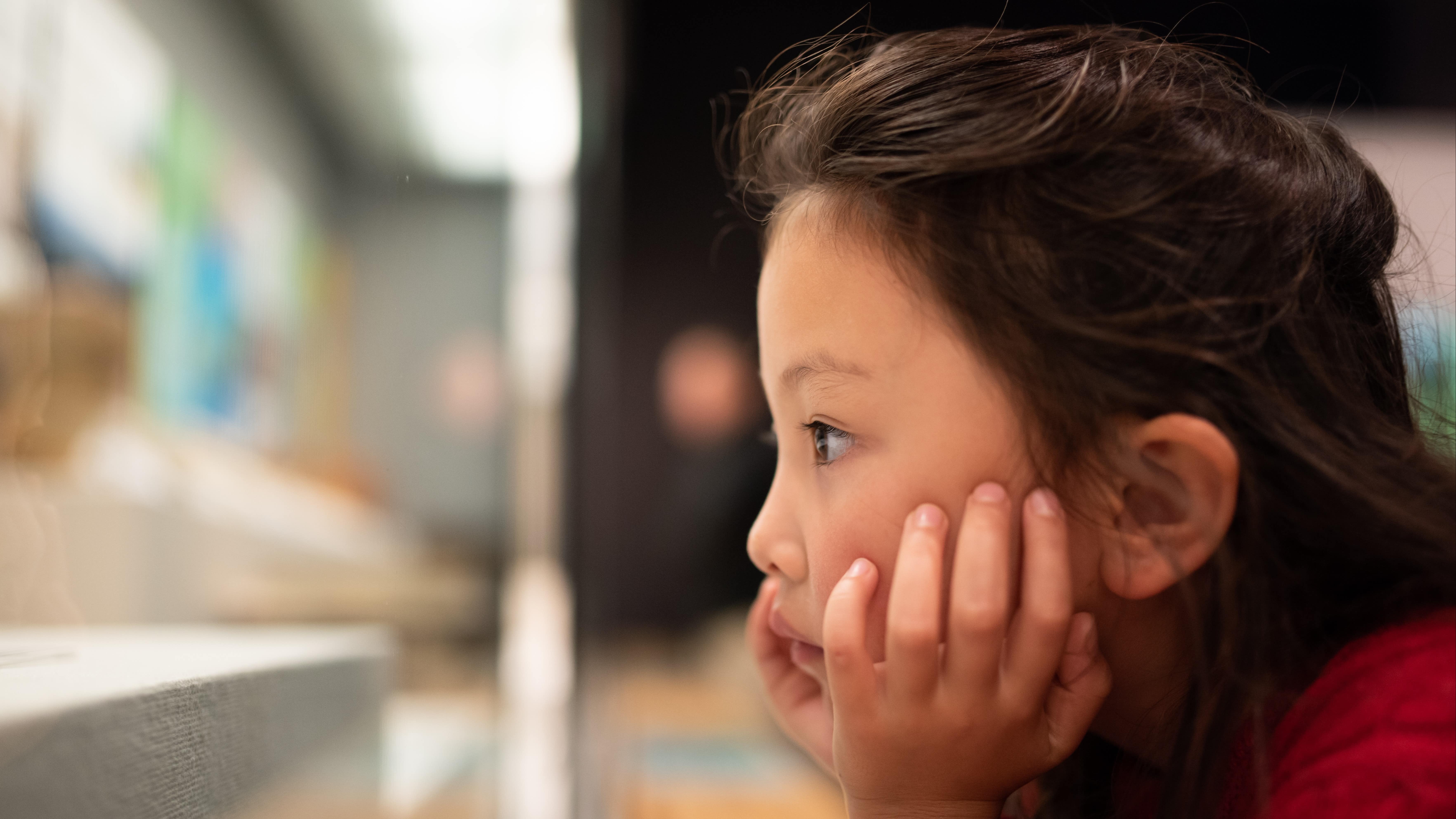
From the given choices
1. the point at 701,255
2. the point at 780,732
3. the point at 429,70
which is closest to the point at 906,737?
the point at 429,70

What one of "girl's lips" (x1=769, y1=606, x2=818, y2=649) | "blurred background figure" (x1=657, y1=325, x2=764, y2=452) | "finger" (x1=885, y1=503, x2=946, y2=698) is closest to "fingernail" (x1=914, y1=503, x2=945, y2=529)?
"finger" (x1=885, y1=503, x2=946, y2=698)

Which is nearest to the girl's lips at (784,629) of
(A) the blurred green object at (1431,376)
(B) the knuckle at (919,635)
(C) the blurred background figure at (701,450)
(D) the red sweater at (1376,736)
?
(B) the knuckle at (919,635)

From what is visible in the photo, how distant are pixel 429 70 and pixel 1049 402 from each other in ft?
3.29

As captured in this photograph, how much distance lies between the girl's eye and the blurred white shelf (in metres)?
0.27

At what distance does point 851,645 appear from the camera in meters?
0.49

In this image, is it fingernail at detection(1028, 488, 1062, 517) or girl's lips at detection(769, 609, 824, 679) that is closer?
fingernail at detection(1028, 488, 1062, 517)

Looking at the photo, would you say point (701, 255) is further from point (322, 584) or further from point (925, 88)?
point (925, 88)

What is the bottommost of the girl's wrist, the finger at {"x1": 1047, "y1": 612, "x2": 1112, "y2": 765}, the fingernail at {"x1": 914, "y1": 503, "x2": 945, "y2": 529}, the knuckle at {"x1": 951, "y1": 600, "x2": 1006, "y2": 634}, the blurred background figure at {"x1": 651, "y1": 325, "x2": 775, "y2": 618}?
the blurred background figure at {"x1": 651, "y1": 325, "x2": 775, "y2": 618}

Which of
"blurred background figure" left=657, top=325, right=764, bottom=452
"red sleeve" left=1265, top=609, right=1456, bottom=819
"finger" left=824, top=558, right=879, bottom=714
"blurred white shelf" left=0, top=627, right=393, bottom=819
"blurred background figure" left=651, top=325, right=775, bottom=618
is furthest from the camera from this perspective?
"blurred background figure" left=657, top=325, right=764, bottom=452

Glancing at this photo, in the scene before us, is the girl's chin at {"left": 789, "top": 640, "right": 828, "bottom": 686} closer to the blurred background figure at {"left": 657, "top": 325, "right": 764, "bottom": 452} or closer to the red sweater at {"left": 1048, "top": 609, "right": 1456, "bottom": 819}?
the red sweater at {"left": 1048, "top": 609, "right": 1456, "bottom": 819}

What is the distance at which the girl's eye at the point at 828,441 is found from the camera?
529 mm

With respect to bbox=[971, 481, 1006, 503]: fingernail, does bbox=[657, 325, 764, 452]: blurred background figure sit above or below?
below

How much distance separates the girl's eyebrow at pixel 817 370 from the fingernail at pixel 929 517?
2.7 inches

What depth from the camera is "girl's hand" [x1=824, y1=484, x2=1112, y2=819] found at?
0.47 meters
